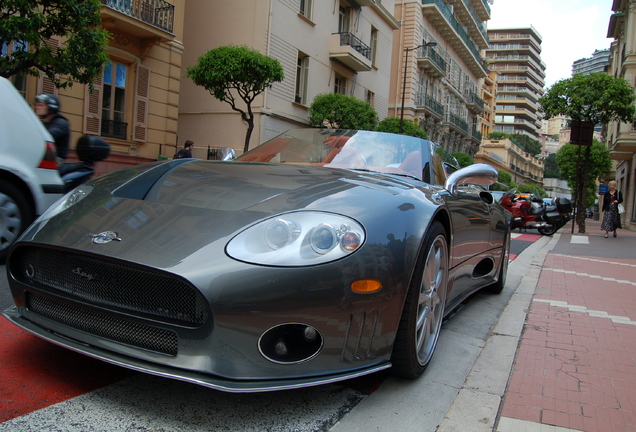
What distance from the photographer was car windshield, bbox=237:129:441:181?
331 centimetres

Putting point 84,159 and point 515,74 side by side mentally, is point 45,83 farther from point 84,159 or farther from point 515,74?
point 515,74

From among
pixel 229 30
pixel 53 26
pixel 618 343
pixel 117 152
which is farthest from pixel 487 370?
pixel 229 30

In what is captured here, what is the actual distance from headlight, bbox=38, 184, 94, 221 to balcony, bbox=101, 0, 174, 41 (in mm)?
12659

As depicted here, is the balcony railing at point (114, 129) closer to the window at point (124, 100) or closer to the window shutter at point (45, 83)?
the window at point (124, 100)

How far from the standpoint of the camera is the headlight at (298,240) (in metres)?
1.83

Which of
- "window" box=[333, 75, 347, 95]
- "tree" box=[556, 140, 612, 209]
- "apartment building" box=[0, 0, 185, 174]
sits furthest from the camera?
"tree" box=[556, 140, 612, 209]

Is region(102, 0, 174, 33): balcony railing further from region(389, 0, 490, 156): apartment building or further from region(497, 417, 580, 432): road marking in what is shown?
region(497, 417, 580, 432): road marking

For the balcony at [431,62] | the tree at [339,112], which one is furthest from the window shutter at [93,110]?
the balcony at [431,62]

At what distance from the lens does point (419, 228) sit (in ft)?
7.48

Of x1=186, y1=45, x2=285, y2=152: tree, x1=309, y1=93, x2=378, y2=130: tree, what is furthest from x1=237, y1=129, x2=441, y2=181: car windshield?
x1=309, y1=93, x2=378, y2=130: tree

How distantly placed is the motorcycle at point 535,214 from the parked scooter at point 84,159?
1270 centimetres

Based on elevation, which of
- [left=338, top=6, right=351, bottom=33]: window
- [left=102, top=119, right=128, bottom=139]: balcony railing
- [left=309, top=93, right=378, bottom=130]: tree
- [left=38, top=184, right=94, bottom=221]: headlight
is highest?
[left=338, top=6, right=351, bottom=33]: window

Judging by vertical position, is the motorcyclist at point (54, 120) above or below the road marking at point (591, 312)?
above

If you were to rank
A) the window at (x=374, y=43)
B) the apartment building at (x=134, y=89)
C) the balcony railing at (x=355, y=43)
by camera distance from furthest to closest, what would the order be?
the window at (x=374, y=43) → the balcony railing at (x=355, y=43) → the apartment building at (x=134, y=89)
